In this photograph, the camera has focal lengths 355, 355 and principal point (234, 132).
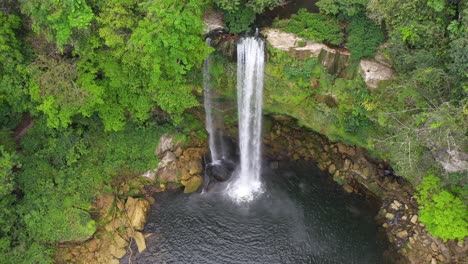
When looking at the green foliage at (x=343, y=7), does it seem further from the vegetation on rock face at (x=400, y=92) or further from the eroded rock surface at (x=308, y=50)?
the eroded rock surface at (x=308, y=50)

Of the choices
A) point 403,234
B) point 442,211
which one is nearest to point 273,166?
point 403,234

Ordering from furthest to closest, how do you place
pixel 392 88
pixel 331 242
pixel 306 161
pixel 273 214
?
pixel 306 161
pixel 273 214
pixel 331 242
pixel 392 88

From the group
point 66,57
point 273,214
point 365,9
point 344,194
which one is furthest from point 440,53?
point 66,57

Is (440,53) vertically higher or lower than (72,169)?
higher

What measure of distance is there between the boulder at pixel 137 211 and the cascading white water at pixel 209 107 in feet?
16.2

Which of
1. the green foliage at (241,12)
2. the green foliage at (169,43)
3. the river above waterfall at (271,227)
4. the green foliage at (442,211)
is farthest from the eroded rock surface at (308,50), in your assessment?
the river above waterfall at (271,227)

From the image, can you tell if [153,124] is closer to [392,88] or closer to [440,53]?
[392,88]

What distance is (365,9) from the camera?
15867mm

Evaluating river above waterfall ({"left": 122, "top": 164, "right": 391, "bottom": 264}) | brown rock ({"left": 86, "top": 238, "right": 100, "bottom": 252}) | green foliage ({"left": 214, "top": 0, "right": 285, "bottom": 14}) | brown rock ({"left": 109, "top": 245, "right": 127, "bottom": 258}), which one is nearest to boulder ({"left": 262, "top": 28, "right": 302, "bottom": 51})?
green foliage ({"left": 214, "top": 0, "right": 285, "bottom": 14})

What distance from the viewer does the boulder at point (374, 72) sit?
53.6 ft

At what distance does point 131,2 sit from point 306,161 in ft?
43.2

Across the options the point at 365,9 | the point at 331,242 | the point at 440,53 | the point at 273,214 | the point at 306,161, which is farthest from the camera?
the point at 306,161

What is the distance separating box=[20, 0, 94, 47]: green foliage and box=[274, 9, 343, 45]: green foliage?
9146 millimetres

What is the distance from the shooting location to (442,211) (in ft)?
49.2
